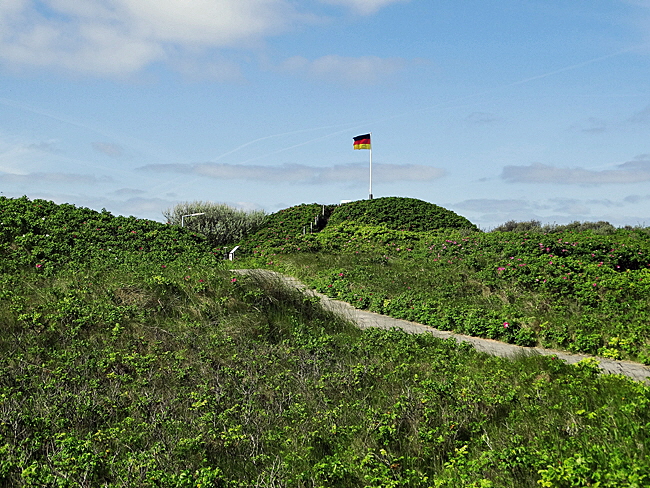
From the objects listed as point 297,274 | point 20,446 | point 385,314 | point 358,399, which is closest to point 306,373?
point 358,399

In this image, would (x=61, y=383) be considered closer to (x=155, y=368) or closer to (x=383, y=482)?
(x=155, y=368)

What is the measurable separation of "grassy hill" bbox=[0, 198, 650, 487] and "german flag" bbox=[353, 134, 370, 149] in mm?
21228

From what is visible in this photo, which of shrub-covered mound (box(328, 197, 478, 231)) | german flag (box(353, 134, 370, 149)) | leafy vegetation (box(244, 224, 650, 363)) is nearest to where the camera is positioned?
leafy vegetation (box(244, 224, 650, 363))

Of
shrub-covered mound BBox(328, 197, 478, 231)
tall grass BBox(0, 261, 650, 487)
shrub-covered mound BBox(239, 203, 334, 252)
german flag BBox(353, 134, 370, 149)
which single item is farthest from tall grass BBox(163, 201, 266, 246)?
tall grass BBox(0, 261, 650, 487)

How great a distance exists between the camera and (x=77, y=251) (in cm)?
1367

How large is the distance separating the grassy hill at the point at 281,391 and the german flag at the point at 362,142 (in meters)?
21.2

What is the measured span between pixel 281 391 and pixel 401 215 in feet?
71.2

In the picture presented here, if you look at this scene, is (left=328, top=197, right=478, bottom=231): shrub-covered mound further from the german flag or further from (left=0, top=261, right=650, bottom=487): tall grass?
(left=0, top=261, right=650, bottom=487): tall grass

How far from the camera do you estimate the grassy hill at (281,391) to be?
3959 mm

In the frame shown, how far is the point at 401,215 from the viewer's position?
2680cm

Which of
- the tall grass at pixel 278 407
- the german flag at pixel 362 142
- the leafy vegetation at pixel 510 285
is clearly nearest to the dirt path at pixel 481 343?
the leafy vegetation at pixel 510 285

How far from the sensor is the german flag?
3231 cm

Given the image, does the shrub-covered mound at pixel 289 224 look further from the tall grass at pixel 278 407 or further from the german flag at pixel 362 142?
the tall grass at pixel 278 407

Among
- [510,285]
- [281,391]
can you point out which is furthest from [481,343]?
[281,391]
